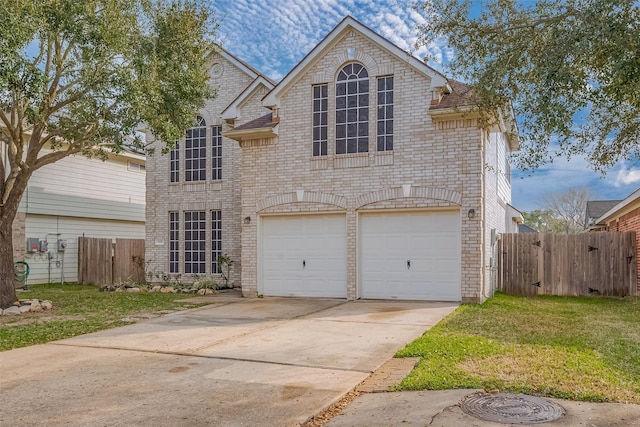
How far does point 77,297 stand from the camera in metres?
A: 14.9

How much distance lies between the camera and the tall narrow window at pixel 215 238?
690 inches

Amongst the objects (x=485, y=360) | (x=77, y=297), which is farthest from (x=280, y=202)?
(x=485, y=360)

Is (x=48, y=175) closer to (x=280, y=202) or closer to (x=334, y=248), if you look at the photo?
(x=280, y=202)

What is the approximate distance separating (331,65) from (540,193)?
4204 centimetres

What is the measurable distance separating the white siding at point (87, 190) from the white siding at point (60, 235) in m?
0.32

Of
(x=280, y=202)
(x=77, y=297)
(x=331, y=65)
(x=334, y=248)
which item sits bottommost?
(x=77, y=297)

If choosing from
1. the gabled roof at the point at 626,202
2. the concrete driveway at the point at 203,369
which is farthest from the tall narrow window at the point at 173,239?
the gabled roof at the point at 626,202

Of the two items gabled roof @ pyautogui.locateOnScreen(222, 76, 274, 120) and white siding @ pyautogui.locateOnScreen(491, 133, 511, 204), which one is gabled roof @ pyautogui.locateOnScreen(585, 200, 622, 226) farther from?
gabled roof @ pyautogui.locateOnScreen(222, 76, 274, 120)

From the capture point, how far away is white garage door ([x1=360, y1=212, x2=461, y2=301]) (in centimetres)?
1260

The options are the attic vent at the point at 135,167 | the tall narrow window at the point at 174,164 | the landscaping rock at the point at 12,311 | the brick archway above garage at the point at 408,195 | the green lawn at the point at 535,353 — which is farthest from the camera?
the attic vent at the point at 135,167

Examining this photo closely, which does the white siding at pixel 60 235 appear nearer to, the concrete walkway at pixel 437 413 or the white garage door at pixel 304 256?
the white garage door at pixel 304 256

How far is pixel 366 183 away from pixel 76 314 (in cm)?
741

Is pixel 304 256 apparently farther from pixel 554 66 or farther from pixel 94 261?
pixel 94 261

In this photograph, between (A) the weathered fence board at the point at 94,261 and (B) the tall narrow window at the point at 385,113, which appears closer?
(B) the tall narrow window at the point at 385,113
